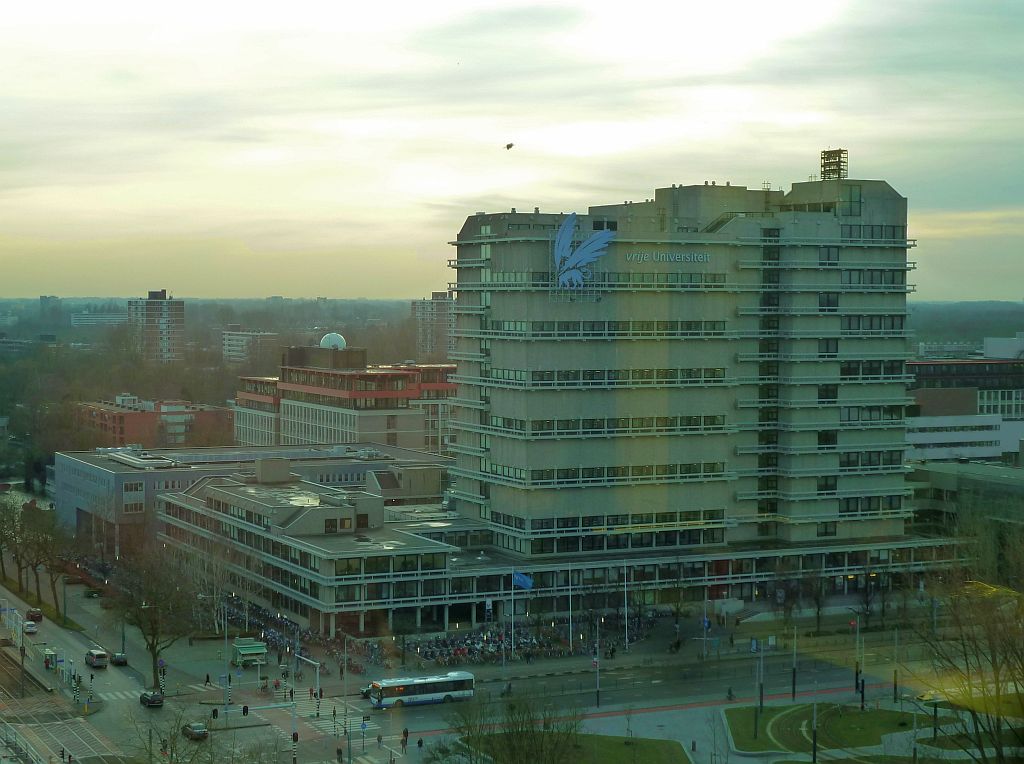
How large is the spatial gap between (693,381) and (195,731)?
103ft

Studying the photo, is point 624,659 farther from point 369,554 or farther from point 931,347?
point 931,347

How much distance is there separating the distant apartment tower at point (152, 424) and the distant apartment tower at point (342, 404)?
2602mm

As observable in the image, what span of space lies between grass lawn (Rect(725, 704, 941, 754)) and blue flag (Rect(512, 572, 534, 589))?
14.0m

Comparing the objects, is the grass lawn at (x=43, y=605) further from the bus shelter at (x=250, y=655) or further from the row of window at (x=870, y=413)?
the row of window at (x=870, y=413)

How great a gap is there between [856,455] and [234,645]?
3207 centimetres

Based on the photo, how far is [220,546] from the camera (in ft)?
240

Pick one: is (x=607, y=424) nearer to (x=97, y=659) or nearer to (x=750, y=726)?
(x=750, y=726)

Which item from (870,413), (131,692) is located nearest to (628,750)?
(131,692)

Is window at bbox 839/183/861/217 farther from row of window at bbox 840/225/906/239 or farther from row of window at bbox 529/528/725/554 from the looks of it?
row of window at bbox 529/528/725/554

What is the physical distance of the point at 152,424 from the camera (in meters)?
125

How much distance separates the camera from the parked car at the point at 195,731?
1962 inches

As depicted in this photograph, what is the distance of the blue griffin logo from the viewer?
69000 mm

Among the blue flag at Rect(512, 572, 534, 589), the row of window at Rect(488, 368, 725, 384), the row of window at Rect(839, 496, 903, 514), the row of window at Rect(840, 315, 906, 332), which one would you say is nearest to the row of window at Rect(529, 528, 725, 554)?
the blue flag at Rect(512, 572, 534, 589)

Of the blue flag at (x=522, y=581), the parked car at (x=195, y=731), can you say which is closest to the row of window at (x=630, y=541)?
the blue flag at (x=522, y=581)
